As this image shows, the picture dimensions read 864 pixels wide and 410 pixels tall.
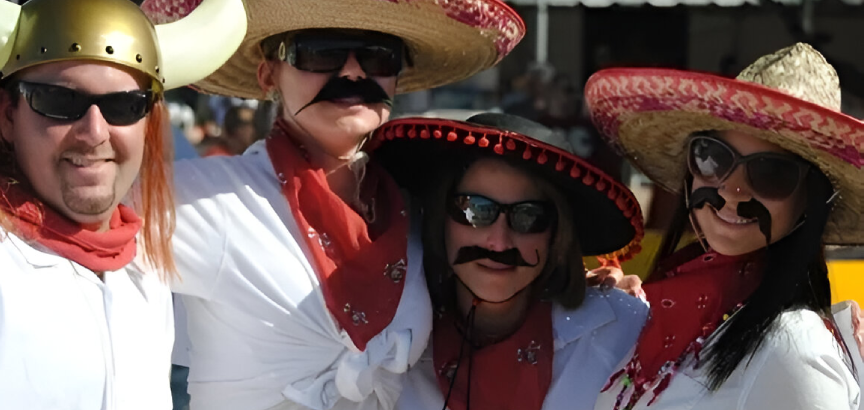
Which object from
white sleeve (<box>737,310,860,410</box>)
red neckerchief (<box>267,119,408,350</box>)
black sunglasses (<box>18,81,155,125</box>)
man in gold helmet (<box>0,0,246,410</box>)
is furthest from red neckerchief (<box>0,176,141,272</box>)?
white sleeve (<box>737,310,860,410</box>)

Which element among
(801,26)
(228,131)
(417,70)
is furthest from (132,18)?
(801,26)

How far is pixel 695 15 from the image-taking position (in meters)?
8.34

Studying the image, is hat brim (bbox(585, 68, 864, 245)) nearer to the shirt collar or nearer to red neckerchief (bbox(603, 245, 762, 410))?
red neckerchief (bbox(603, 245, 762, 410))

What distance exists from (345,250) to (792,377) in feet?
3.77

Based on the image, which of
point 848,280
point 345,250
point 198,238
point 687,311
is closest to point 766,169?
point 687,311

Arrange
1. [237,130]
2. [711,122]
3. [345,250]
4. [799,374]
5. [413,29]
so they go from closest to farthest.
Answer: [799,374]
[711,122]
[345,250]
[413,29]
[237,130]

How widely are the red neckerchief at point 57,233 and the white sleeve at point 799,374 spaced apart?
1355 millimetres

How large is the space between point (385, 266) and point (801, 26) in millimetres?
5702

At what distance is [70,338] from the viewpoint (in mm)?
1993

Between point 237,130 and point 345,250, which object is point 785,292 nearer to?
point 345,250

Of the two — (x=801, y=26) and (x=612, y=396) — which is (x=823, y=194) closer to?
(x=612, y=396)

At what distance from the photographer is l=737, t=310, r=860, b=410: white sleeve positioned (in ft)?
7.52

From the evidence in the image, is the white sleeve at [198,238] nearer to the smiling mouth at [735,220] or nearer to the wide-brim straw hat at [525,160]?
the wide-brim straw hat at [525,160]

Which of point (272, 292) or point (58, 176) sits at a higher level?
point (58, 176)
